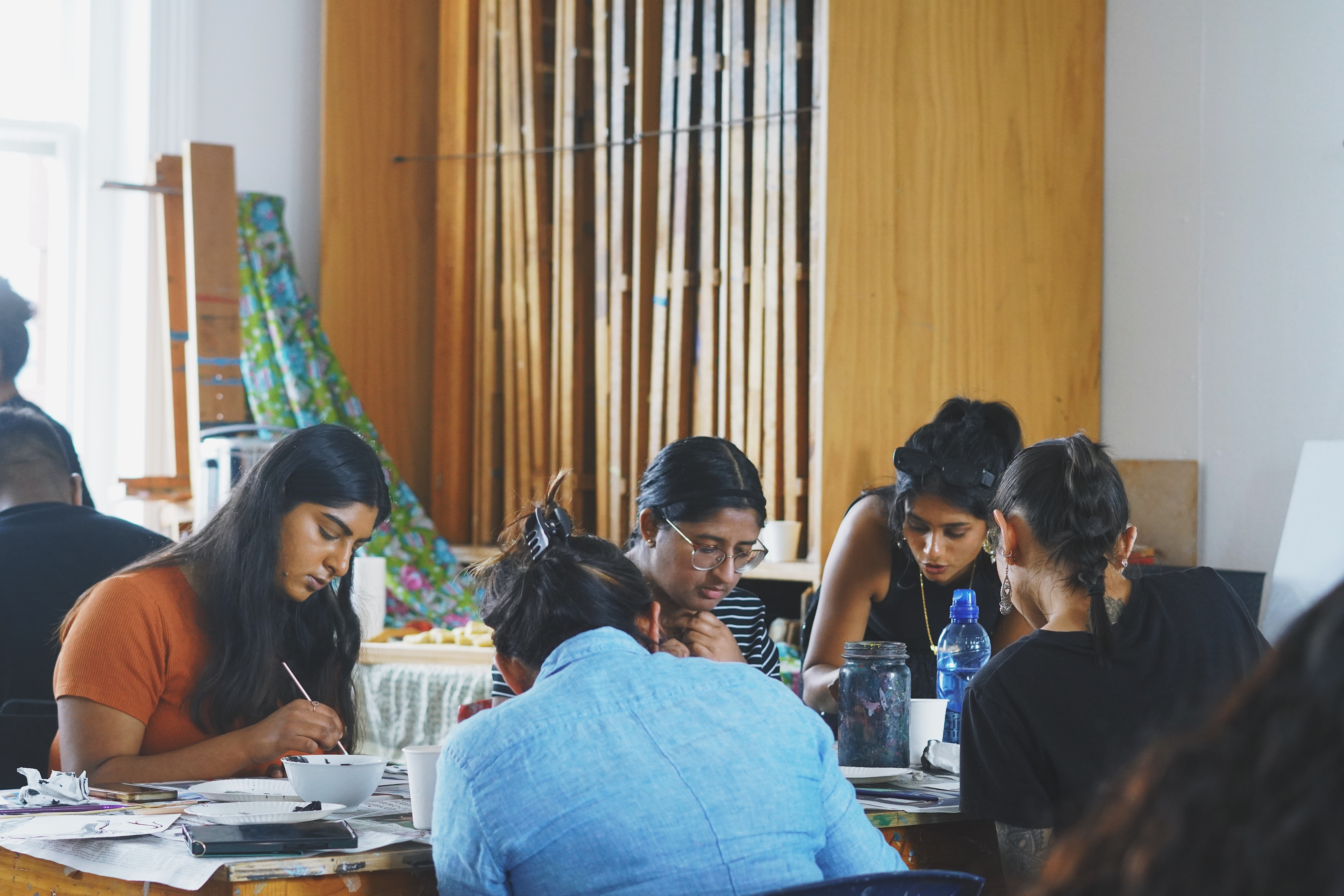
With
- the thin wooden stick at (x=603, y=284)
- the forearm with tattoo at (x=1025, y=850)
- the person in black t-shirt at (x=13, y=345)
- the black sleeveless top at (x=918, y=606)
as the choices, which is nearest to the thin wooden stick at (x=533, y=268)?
the thin wooden stick at (x=603, y=284)

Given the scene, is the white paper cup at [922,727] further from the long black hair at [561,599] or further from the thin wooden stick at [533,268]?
the thin wooden stick at [533,268]

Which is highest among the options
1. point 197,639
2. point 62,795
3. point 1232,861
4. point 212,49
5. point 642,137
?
point 212,49

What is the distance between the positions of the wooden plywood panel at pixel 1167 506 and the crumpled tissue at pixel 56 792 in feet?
11.4

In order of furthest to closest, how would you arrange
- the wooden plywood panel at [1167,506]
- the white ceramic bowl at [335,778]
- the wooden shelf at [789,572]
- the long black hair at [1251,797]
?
the wooden shelf at [789,572], the wooden plywood panel at [1167,506], the white ceramic bowl at [335,778], the long black hair at [1251,797]

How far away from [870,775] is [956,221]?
9.14 feet

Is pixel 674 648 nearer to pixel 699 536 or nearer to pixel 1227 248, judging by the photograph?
pixel 699 536

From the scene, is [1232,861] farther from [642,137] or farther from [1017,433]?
[642,137]

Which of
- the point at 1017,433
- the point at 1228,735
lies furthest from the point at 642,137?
the point at 1228,735

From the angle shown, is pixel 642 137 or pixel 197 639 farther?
pixel 642 137

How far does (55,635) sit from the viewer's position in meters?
3.03

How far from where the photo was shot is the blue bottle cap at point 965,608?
9.18 feet

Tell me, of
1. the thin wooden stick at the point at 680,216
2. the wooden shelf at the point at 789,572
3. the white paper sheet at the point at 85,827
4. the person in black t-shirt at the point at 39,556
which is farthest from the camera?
the thin wooden stick at the point at 680,216

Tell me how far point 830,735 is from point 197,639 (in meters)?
1.30

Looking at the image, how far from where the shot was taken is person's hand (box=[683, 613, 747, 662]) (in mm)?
2654
